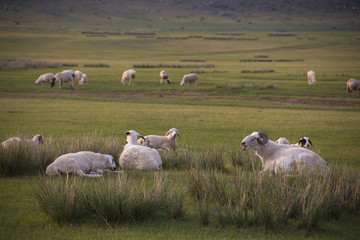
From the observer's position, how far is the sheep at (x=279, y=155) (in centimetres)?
1075

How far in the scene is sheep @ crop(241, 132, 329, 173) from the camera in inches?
423

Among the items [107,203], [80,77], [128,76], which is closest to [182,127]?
[107,203]

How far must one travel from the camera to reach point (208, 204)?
28.6ft

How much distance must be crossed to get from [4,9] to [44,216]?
183m

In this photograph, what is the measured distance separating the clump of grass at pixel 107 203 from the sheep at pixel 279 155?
3.29 meters

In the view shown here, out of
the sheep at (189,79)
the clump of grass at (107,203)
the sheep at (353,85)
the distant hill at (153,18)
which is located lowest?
the clump of grass at (107,203)

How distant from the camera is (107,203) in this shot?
779 centimetres

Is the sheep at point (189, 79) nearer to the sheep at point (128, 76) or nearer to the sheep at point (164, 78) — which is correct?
the sheep at point (164, 78)

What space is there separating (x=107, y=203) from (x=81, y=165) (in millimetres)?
3351

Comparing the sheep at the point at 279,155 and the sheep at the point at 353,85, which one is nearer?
the sheep at the point at 279,155

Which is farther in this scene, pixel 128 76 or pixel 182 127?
pixel 128 76

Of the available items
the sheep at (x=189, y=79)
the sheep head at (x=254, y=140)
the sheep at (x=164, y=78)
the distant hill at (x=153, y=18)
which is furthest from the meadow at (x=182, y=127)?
the distant hill at (x=153, y=18)

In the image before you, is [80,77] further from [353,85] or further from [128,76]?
[353,85]

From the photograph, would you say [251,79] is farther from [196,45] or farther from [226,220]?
[196,45]
